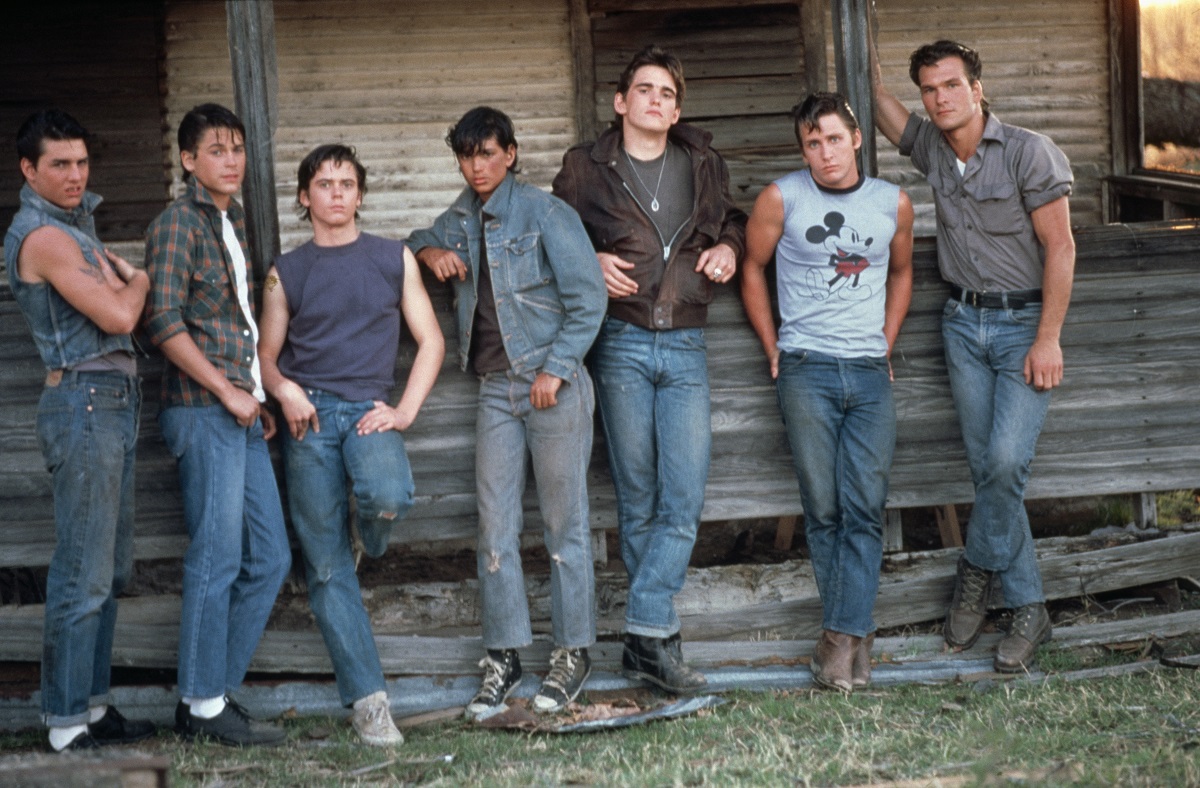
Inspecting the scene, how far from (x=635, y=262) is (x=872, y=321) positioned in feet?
3.38

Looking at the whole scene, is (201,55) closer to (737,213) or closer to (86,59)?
(86,59)

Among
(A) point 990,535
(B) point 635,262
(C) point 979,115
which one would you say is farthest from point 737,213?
(A) point 990,535

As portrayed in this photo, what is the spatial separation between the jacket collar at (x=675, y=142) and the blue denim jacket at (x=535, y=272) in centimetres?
27

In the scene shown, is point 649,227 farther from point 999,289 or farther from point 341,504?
point 341,504

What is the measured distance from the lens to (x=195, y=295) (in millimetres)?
4988

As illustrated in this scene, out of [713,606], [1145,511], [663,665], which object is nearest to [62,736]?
[663,665]

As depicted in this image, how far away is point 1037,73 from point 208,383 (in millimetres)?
6413

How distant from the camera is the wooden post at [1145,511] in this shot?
655 cm

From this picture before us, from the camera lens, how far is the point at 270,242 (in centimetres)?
558

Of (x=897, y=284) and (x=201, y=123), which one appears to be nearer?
(x=201, y=123)

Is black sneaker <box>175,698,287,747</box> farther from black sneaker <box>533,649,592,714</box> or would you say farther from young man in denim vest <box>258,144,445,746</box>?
black sneaker <box>533,649,592,714</box>

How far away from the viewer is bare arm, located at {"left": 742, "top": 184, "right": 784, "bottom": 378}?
550cm

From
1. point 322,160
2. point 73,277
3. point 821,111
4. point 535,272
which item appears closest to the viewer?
point 73,277

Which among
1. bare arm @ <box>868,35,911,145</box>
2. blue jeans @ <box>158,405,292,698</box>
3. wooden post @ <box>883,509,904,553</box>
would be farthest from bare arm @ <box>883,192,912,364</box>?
blue jeans @ <box>158,405,292,698</box>
